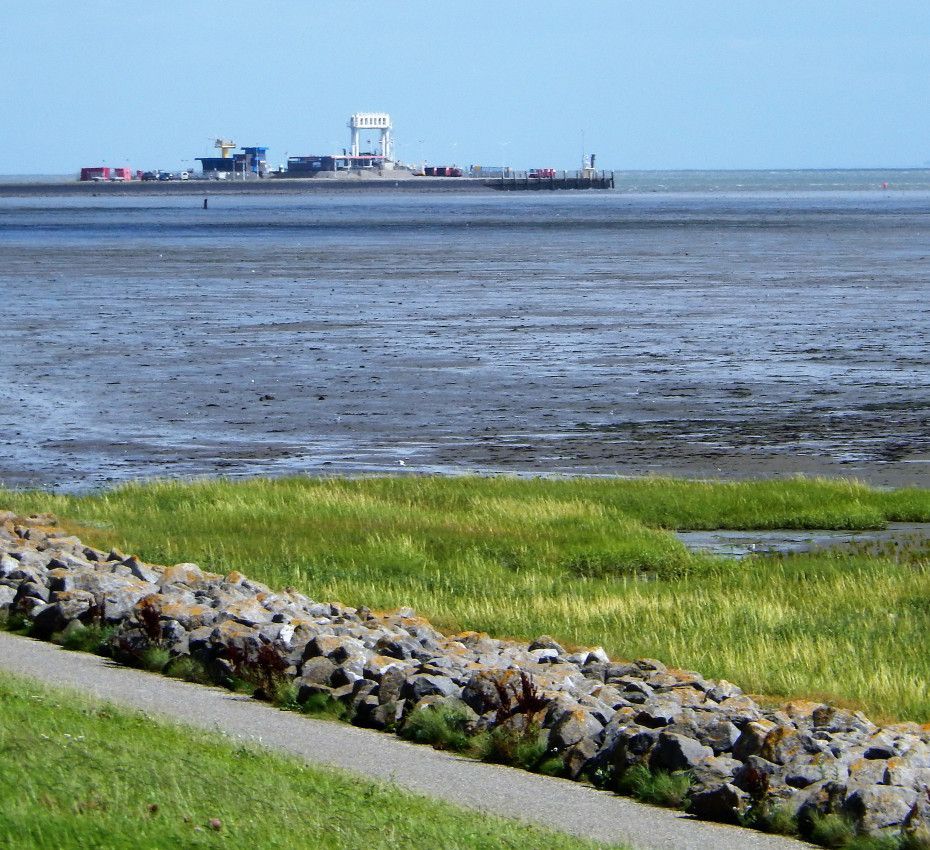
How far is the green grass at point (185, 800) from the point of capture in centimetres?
794

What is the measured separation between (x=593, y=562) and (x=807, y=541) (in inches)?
149

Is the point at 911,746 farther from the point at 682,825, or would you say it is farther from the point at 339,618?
the point at 339,618

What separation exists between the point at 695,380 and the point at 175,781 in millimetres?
33570

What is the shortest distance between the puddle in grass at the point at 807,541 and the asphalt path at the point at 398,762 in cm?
1108

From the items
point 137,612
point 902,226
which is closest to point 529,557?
point 137,612

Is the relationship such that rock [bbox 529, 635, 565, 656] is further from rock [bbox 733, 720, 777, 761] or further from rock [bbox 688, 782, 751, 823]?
rock [bbox 688, 782, 751, 823]

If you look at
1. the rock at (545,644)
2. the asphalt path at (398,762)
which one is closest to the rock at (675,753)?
the asphalt path at (398,762)

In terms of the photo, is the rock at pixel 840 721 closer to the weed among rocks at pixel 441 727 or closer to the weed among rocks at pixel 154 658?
the weed among rocks at pixel 441 727

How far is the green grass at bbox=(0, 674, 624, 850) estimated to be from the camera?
26.1 feet

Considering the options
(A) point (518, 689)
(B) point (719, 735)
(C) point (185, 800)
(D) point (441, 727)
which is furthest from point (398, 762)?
(C) point (185, 800)

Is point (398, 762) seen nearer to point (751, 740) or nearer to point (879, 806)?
point (751, 740)

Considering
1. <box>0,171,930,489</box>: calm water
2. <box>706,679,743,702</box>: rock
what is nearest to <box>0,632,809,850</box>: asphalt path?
<box>706,679,743,702</box>: rock

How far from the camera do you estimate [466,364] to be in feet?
148

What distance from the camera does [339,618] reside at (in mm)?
15562
